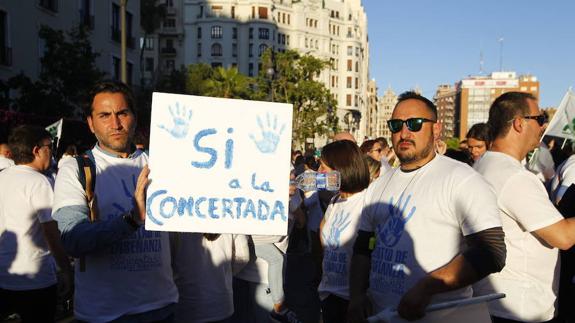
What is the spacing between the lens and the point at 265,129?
2.84 meters

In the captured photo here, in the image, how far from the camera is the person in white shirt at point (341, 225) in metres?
4.18

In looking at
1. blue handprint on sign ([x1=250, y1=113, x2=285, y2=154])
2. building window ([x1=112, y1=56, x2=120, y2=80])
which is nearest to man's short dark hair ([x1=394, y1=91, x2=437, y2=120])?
blue handprint on sign ([x1=250, y1=113, x2=285, y2=154])

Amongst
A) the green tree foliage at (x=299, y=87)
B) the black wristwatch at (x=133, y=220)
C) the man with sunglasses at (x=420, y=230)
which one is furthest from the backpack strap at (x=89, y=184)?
the green tree foliage at (x=299, y=87)

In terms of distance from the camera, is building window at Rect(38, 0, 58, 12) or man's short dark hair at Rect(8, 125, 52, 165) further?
building window at Rect(38, 0, 58, 12)

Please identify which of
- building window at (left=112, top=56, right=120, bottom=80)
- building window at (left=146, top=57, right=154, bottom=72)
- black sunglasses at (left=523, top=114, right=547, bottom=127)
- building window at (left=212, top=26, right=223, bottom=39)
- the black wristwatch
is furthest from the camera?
building window at (left=212, top=26, right=223, bottom=39)

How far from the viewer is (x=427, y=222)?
288 cm

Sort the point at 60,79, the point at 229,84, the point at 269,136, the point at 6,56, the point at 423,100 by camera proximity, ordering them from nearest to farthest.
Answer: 1. the point at 269,136
2. the point at 423,100
3. the point at 60,79
4. the point at 6,56
5. the point at 229,84

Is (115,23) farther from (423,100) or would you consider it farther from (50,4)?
(423,100)

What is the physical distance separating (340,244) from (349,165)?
24.2 inches

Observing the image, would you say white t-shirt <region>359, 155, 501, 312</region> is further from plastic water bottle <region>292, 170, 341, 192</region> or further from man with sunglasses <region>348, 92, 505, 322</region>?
plastic water bottle <region>292, 170, 341, 192</region>

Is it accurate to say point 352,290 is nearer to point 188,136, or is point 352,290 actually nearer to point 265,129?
point 265,129

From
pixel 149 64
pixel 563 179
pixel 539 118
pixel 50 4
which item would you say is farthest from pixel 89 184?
pixel 149 64

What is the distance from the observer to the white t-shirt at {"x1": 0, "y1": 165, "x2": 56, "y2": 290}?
441 cm

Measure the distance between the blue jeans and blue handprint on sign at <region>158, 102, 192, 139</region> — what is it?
2.38 meters
